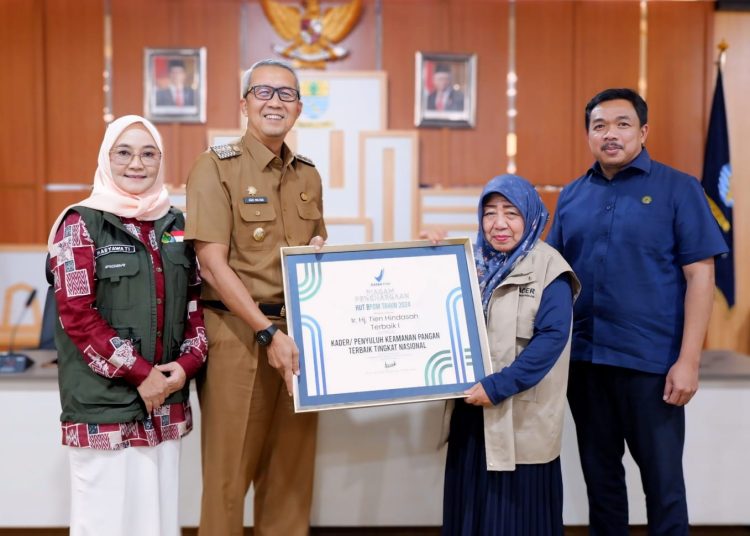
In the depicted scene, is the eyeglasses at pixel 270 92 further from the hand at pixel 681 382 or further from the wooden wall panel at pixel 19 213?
the wooden wall panel at pixel 19 213

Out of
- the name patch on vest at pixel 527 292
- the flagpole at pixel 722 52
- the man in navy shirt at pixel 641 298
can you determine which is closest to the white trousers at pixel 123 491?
the name patch on vest at pixel 527 292

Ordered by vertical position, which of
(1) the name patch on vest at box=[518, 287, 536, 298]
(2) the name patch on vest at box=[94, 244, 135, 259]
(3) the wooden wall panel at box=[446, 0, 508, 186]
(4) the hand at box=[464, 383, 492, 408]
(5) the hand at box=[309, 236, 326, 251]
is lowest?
(4) the hand at box=[464, 383, 492, 408]

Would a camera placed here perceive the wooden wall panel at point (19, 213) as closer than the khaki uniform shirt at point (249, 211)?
No

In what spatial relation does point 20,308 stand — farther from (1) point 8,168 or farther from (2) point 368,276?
(2) point 368,276

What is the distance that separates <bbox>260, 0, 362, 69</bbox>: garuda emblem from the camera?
16.3 feet

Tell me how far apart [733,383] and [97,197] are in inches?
88.6

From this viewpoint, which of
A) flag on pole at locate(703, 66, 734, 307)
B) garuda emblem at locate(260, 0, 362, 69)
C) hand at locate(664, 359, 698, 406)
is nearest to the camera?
hand at locate(664, 359, 698, 406)

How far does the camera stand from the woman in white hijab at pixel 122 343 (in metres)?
1.67

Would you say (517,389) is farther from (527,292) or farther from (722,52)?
(722,52)

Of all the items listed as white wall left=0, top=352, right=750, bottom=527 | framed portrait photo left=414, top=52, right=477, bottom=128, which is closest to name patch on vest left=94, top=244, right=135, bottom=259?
white wall left=0, top=352, right=750, bottom=527

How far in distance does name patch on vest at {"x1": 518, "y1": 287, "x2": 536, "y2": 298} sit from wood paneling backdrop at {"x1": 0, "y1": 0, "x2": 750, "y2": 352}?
11.2 feet

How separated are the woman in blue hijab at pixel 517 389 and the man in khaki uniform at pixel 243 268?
21.3 inches

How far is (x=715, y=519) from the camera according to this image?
244 centimetres

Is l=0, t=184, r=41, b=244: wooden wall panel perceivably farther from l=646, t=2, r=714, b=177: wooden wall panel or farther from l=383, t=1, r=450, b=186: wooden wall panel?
l=646, t=2, r=714, b=177: wooden wall panel
